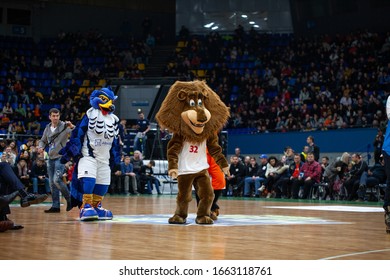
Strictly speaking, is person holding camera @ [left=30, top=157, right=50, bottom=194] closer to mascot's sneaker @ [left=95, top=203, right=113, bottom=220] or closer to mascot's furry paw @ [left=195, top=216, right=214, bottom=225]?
mascot's sneaker @ [left=95, top=203, right=113, bottom=220]

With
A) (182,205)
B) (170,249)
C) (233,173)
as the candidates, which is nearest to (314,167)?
(233,173)

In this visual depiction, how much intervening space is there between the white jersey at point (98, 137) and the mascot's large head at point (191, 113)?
0.88 metres

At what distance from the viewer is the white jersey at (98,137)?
891 centimetres

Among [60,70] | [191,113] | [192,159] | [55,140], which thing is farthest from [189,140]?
[60,70]

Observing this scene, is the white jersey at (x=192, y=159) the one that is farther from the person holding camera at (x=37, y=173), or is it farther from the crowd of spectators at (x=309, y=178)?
the person holding camera at (x=37, y=173)

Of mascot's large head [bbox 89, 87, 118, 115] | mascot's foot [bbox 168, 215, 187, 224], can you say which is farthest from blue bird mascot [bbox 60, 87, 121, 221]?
mascot's foot [bbox 168, 215, 187, 224]

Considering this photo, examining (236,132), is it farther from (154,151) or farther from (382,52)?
(382,52)

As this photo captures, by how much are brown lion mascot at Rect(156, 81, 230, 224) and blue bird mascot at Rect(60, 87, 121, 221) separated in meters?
0.92

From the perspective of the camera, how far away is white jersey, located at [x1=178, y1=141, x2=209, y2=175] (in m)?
8.23

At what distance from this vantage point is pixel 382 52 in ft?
85.0

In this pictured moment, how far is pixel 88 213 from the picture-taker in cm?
868

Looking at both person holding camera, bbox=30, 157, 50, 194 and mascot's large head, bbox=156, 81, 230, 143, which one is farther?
person holding camera, bbox=30, 157, 50, 194

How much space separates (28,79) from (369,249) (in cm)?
2583

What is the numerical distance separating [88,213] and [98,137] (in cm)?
94
